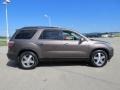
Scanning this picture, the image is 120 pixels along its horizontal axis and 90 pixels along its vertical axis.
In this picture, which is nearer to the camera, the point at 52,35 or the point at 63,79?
the point at 63,79

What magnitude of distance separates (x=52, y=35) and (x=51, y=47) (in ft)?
1.86

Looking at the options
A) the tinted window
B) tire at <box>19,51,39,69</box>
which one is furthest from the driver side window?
tire at <box>19,51,39,69</box>

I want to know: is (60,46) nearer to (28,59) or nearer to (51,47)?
(51,47)

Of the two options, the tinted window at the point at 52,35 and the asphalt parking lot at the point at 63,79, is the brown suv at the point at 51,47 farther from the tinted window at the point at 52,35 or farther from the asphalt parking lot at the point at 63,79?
the asphalt parking lot at the point at 63,79

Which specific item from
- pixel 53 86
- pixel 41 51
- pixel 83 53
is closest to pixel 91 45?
pixel 83 53

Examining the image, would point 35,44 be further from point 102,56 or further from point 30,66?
point 102,56

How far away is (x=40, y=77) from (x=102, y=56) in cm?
346

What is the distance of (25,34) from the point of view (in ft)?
36.1

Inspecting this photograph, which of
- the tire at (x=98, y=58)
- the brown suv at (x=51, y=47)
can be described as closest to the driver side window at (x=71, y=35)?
the brown suv at (x=51, y=47)

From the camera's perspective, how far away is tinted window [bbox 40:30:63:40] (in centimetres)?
1088

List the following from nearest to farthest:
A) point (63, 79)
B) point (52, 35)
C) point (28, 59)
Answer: point (63, 79), point (28, 59), point (52, 35)

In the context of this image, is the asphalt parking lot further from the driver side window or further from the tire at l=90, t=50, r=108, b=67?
the driver side window

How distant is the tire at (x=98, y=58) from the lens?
10.9 meters

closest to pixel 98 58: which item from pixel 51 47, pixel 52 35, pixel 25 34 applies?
pixel 51 47
